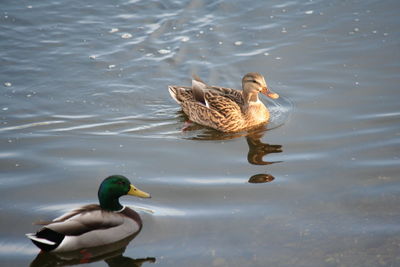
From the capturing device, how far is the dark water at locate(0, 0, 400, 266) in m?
7.18

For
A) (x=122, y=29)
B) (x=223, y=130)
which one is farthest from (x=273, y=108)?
(x=122, y=29)

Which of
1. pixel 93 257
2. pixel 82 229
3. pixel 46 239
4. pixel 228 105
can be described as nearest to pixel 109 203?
pixel 82 229

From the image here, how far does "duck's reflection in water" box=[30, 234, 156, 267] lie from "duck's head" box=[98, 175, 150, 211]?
1.52 feet

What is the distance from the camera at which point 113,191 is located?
723 cm

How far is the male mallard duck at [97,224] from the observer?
681 centimetres

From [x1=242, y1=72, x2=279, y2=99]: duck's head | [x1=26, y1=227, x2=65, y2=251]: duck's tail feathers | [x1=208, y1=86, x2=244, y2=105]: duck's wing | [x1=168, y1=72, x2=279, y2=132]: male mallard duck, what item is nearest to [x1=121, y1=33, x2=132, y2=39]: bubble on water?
[x1=168, y1=72, x2=279, y2=132]: male mallard duck

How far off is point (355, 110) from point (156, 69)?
13.4ft

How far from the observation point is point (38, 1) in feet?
48.6

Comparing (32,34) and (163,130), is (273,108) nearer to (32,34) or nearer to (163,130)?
(163,130)

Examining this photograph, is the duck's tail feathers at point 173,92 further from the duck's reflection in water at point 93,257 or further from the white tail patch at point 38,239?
the white tail patch at point 38,239

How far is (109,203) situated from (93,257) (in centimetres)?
65

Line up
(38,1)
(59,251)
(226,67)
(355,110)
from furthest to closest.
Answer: (38,1), (226,67), (355,110), (59,251)

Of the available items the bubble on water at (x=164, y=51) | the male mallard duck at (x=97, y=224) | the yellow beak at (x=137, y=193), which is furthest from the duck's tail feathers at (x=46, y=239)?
the bubble on water at (x=164, y=51)

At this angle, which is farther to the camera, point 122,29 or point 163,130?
point 122,29
